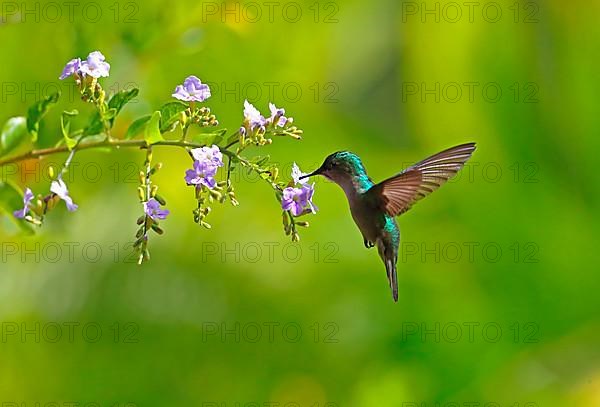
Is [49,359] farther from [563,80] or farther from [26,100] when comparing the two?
[563,80]

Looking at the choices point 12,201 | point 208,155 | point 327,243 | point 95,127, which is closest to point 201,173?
point 208,155

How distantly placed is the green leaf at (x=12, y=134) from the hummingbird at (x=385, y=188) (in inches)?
11.6

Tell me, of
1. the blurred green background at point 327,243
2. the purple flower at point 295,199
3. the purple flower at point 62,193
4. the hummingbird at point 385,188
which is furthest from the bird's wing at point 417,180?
the blurred green background at point 327,243

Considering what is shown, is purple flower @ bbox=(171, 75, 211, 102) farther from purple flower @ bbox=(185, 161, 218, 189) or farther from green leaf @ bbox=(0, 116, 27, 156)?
green leaf @ bbox=(0, 116, 27, 156)

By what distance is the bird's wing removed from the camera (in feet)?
2.81

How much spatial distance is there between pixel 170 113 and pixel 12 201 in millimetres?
199

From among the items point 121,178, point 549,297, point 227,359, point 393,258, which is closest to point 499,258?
point 549,297

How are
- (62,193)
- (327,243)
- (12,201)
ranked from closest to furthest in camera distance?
(62,193)
(12,201)
(327,243)

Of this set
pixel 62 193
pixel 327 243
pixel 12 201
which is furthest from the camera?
pixel 327 243

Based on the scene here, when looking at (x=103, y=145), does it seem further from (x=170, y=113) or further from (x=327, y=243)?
(x=327, y=243)

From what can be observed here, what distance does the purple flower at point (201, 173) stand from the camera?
75cm

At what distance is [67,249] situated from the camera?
5.86 ft

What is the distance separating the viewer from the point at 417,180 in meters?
0.88

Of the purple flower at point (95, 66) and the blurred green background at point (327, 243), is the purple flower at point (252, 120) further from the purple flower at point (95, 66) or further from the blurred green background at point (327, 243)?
the blurred green background at point (327, 243)
